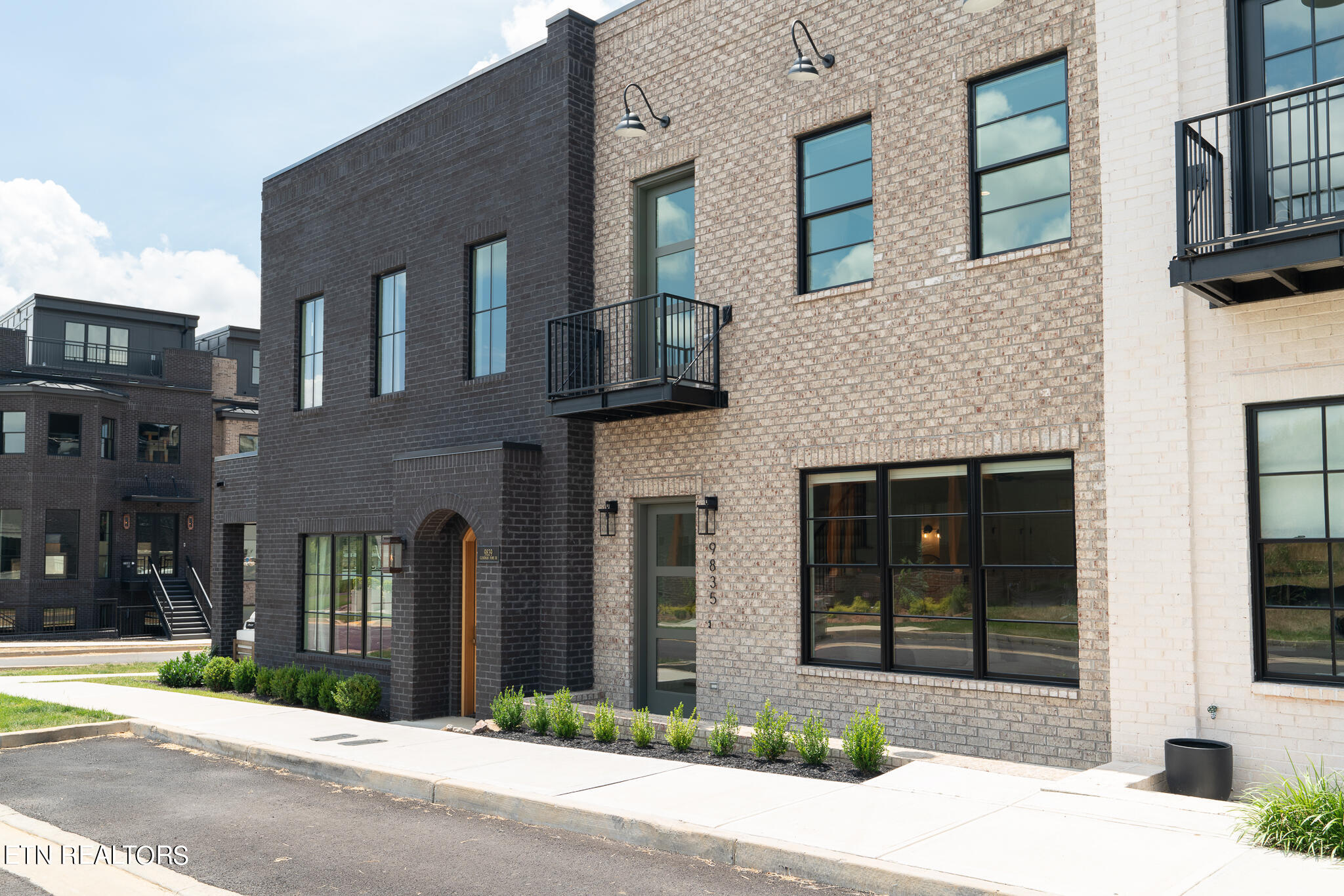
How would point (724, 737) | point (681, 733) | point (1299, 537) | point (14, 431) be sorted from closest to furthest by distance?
point (1299, 537) < point (724, 737) < point (681, 733) < point (14, 431)

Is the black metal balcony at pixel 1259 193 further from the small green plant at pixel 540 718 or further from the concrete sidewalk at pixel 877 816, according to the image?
the small green plant at pixel 540 718

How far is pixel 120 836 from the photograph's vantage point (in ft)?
24.7

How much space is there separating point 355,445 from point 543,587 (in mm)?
5011

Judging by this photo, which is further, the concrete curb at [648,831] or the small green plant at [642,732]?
the small green plant at [642,732]

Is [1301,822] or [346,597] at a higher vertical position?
[346,597]

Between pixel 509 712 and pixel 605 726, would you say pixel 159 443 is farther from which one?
pixel 605 726

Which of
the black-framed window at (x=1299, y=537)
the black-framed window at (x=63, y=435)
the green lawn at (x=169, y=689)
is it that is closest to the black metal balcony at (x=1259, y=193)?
the black-framed window at (x=1299, y=537)

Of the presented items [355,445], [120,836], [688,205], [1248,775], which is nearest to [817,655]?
[1248,775]

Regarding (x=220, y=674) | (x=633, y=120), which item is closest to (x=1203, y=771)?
(x=633, y=120)

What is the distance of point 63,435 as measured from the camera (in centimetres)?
3497

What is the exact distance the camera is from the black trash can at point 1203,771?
7473mm

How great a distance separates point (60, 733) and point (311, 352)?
25.1ft

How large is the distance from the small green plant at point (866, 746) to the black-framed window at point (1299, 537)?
117 inches

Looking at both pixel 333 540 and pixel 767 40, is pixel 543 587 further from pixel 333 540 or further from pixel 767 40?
pixel 767 40
